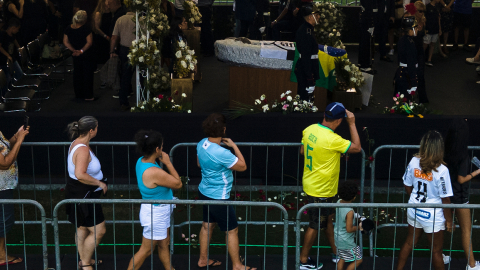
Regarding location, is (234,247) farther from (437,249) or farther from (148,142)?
(437,249)

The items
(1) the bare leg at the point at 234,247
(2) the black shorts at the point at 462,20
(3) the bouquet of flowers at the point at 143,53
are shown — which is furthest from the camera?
(2) the black shorts at the point at 462,20

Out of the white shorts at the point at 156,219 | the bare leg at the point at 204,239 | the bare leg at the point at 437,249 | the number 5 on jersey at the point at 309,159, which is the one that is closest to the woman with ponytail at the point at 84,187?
the white shorts at the point at 156,219

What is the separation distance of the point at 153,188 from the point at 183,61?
416 cm

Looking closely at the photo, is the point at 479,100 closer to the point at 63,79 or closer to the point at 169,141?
the point at 169,141

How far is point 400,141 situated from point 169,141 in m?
2.78

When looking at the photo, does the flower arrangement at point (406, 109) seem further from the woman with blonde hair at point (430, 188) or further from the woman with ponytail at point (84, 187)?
the woman with ponytail at point (84, 187)

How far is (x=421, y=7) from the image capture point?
31.4 ft

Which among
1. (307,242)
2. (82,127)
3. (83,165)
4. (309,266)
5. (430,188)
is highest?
(82,127)

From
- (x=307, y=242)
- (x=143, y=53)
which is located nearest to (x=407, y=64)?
(x=143, y=53)

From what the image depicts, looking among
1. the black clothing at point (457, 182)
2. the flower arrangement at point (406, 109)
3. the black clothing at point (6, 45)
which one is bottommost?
the black clothing at point (457, 182)

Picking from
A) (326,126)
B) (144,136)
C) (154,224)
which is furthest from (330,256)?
(144,136)

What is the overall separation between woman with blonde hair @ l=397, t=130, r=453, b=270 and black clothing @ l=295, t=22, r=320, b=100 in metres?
3.33

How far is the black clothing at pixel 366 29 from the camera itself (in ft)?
34.4

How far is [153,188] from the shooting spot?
4.57 meters
